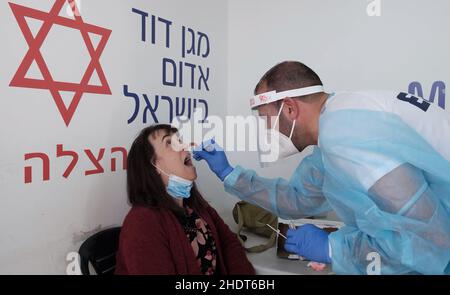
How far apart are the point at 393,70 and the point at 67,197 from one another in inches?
67.7

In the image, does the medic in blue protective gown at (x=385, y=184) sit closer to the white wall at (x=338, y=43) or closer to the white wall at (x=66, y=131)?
the white wall at (x=66, y=131)

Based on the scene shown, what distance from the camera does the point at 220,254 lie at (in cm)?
145

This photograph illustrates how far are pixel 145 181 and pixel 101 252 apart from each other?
30 centimetres

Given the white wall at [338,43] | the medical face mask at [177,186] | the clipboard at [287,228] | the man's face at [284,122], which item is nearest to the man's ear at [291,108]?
the man's face at [284,122]

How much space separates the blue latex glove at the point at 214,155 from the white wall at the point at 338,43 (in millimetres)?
812

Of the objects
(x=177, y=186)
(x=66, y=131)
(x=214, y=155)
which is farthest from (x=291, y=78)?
(x=66, y=131)

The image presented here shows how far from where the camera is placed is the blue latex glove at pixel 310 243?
1.06 m

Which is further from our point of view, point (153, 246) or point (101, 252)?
point (101, 252)

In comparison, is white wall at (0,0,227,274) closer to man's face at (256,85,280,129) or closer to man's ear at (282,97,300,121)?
man's face at (256,85,280,129)

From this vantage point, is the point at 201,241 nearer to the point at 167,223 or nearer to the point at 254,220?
the point at 167,223

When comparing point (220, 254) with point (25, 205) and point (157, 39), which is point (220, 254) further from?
point (157, 39)

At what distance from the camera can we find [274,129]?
1.31 meters
